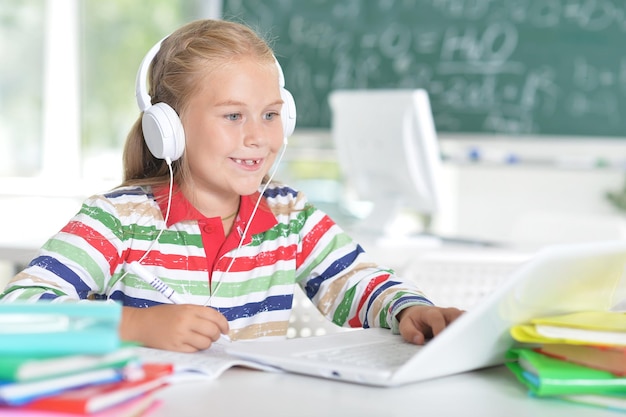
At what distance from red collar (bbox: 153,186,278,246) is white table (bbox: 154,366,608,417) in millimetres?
471

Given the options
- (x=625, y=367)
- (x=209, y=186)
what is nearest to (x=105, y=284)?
(x=209, y=186)

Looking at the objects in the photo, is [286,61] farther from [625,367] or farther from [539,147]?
[625,367]

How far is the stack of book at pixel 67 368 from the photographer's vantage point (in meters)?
0.72

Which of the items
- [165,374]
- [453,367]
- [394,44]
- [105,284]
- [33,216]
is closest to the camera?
[165,374]

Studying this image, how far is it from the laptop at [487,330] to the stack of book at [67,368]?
25 cm

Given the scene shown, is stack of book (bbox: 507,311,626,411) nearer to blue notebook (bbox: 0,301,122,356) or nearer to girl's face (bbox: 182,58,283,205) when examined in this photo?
blue notebook (bbox: 0,301,122,356)

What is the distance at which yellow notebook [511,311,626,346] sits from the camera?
2.98ft

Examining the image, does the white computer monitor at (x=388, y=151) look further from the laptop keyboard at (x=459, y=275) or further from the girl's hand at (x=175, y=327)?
the girl's hand at (x=175, y=327)

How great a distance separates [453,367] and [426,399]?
0.10 m

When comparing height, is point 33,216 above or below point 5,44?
below

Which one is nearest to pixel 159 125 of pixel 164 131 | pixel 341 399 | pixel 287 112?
pixel 164 131

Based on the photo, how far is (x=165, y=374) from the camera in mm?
849

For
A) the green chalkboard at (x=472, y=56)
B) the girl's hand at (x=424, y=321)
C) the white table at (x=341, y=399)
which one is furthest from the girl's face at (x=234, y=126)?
the green chalkboard at (x=472, y=56)

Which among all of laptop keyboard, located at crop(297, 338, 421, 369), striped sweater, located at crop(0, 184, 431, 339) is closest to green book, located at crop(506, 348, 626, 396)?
laptop keyboard, located at crop(297, 338, 421, 369)
